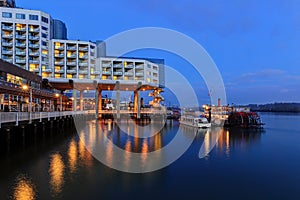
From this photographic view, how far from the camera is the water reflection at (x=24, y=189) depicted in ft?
35.5

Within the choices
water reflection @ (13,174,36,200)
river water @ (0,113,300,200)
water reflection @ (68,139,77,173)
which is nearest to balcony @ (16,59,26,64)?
water reflection @ (68,139,77,173)

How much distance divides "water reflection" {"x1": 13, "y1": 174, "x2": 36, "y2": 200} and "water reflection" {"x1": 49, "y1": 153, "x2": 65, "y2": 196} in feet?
2.63

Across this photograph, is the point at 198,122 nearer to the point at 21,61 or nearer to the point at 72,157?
the point at 72,157

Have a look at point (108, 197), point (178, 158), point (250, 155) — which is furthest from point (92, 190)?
point (250, 155)

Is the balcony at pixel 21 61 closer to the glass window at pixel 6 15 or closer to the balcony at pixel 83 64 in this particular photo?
the glass window at pixel 6 15

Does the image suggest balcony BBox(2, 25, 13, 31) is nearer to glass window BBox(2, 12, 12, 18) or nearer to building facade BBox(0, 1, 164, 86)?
building facade BBox(0, 1, 164, 86)

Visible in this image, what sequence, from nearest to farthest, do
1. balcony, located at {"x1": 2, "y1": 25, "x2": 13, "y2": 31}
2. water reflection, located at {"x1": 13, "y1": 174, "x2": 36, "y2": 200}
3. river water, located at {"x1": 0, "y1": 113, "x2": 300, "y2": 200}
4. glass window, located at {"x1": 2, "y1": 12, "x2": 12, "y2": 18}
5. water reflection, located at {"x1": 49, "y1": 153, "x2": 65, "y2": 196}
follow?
1. water reflection, located at {"x1": 13, "y1": 174, "x2": 36, "y2": 200}
2. river water, located at {"x1": 0, "y1": 113, "x2": 300, "y2": 200}
3. water reflection, located at {"x1": 49, "y1": 153, "x2": 65, "y2": 196}
4. balcony, located at {"x1": 2, "y1": 25, "x2": 13, "y2": 31}
5. glass window, located at {"x1": 2, "y1": 12, "x2": 12, "y2": 18}

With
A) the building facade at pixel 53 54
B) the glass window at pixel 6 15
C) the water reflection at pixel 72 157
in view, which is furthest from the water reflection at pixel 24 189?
the glass window at pixel 6 15

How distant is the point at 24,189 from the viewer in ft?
38.7

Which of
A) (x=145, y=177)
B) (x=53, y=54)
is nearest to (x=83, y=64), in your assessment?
(x=53, y=54)

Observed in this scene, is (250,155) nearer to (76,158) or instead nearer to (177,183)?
(177,183)

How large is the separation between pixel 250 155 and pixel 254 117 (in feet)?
96.9

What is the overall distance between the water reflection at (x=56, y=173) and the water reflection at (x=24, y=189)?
803mm

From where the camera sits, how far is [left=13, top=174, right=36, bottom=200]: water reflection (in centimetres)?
1082
